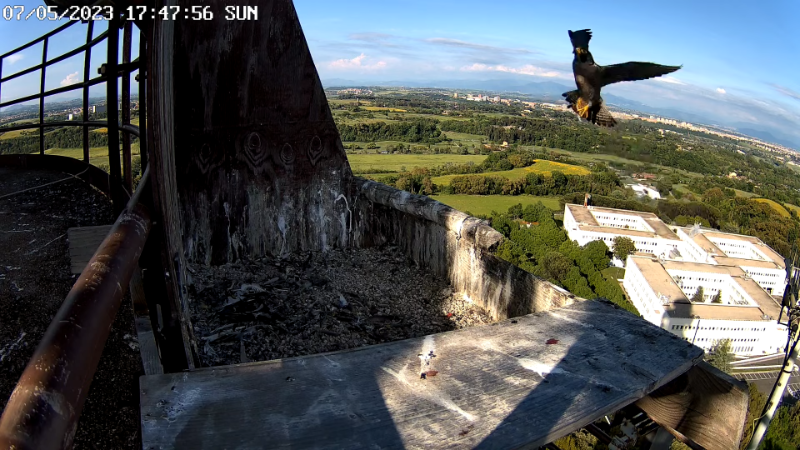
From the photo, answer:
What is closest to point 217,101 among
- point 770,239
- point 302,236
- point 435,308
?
point 302,236

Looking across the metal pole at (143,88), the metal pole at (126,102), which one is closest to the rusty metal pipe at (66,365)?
the metal pole at (143,88)

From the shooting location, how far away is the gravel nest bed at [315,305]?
338 cm

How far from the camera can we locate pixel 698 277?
3800 centimetres

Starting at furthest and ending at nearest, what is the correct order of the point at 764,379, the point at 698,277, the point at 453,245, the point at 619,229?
1. the point at 619,229
2. the point at 698,277
3. the point at 764,379
4. the point at 453,245

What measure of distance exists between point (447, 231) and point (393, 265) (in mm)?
703

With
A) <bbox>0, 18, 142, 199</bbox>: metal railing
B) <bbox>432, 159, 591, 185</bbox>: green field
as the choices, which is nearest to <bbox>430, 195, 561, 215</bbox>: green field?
<bbox>432, 159, 591, 185</bbox>: green field

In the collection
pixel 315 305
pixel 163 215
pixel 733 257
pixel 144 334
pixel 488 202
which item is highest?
pixel 163 215

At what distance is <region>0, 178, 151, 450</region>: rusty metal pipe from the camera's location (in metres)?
0.83

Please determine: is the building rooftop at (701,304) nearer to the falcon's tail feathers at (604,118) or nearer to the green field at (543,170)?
the green field at (543,170)

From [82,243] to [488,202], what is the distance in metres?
49.8

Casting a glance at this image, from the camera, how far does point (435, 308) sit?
405cm

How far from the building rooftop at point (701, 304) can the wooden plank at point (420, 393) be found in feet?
102

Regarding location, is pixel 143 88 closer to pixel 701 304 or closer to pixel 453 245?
pixel 453 245

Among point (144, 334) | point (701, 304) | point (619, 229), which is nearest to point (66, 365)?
point (144, 334)
